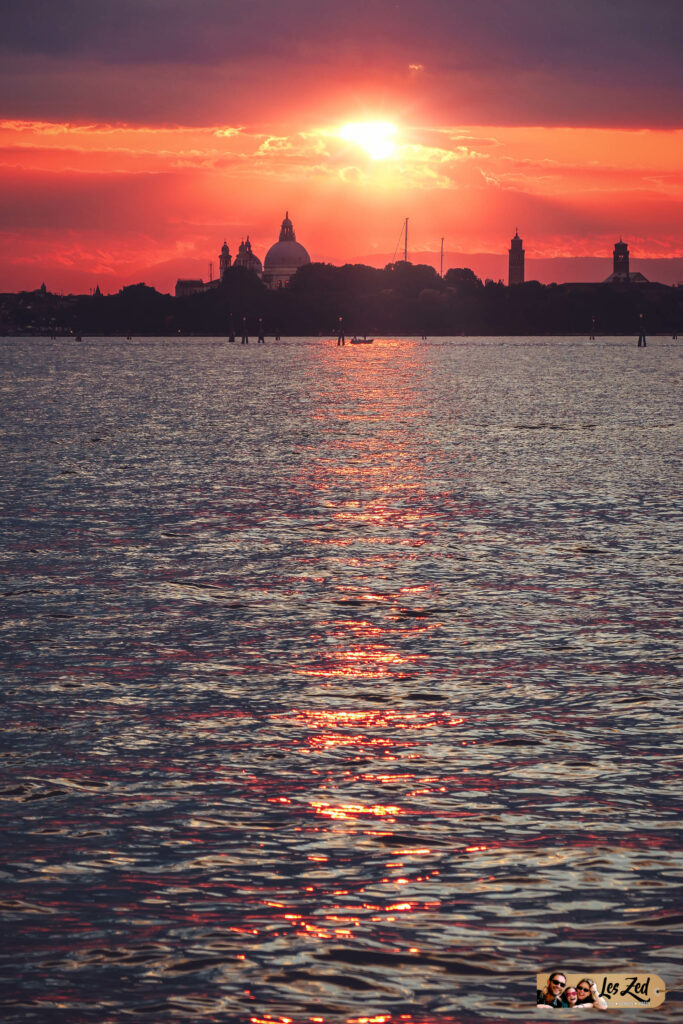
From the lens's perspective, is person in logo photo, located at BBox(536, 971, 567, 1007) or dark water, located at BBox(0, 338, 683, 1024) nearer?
person in logo photo, located at BBox(536, 971, 567, 1007)

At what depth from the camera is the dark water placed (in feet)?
→ 28.6

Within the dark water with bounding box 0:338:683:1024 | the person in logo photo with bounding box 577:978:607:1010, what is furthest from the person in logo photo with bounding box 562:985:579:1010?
the dark water with bounding box 0:338:683:1024

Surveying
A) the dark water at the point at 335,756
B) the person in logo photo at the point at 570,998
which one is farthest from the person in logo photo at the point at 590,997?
the dark water at the point at 335,756

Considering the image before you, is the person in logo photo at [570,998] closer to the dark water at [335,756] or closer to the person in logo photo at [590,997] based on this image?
the person in logo photo at [590,997]

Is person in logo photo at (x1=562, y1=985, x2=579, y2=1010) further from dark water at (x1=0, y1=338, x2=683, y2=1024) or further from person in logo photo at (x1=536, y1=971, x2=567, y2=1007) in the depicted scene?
dark water at (x1=0, y1=338, x2=683, y2=1024)

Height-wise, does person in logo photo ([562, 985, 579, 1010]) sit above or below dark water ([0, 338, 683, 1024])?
below

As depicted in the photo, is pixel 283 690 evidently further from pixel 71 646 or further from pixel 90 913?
pixel 90 913

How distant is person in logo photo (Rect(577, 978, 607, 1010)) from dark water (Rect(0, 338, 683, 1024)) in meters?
0.21

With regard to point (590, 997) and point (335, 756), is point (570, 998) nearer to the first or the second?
point (590, 997)

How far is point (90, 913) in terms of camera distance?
9.37 meters

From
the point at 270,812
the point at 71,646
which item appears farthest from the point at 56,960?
the point at 71,646

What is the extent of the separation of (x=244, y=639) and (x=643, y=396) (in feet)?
236

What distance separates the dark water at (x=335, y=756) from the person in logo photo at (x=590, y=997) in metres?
0.21

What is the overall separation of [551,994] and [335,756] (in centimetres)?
477
